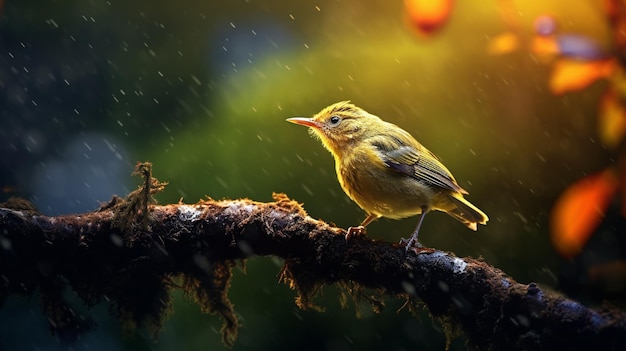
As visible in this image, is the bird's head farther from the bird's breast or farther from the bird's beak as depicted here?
the bird's breast

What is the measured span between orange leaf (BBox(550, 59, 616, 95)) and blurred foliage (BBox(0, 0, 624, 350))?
0.9 inches

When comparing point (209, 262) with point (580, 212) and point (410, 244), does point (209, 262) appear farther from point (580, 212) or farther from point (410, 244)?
point (580, 212)

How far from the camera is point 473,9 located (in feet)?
10.2

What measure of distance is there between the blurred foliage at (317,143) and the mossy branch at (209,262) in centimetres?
90

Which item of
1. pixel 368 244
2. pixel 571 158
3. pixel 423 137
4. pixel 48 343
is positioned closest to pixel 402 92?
pixel 423 137

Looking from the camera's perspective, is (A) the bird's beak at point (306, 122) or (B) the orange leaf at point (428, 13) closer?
(A) the bird's beak at point (306, 122)

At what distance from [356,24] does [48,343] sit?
7.22 feet

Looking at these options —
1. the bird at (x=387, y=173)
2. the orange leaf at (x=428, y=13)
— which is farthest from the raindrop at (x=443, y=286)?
the orange leaf at (x=428, y=13)

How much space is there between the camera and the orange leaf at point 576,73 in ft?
8.99

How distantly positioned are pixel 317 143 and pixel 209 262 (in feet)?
4.28

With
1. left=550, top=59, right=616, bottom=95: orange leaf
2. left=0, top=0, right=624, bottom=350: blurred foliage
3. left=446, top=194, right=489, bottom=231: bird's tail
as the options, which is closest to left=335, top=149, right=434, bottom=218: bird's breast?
left=446, top=194, right=489, bottom=231: bird's tail

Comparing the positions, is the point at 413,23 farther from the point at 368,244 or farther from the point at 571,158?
the point at 368,244

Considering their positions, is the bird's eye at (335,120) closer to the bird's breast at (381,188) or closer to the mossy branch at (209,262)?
the bird's breast at (381,188)

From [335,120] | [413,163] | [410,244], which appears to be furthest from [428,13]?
[410,244]
